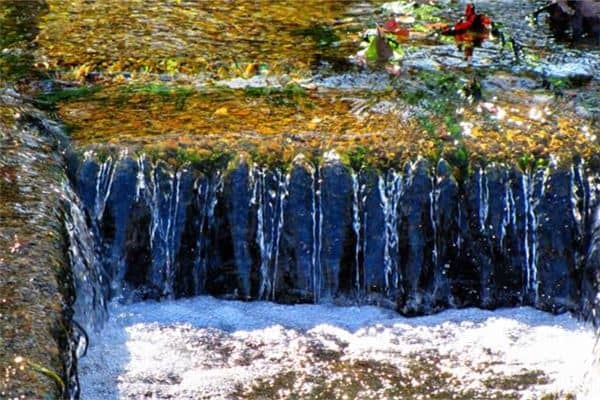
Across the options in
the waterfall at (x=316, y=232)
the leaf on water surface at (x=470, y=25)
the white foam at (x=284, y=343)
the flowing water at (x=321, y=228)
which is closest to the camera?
the white foam at (x=284, y=343)

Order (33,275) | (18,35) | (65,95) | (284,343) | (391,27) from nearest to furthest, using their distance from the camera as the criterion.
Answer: (33,275) < (284,343) < (65,95) < (391,27) < (18,35)

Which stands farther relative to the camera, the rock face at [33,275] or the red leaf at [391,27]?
the red leaf at [391,27]

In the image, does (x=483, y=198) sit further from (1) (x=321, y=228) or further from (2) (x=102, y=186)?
(2) (x=102, y=186)

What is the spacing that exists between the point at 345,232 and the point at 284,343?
794 mm

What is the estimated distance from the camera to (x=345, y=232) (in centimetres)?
595

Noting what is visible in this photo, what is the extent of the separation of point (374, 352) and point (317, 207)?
3.02 ft

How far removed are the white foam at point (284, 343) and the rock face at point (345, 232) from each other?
121 millimetres

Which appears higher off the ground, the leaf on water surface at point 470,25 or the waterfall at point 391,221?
the leaf on water surface at point 470,25

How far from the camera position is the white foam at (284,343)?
5047 mm

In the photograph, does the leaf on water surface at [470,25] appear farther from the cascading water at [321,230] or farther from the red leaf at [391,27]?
the cascading water at [321,230]

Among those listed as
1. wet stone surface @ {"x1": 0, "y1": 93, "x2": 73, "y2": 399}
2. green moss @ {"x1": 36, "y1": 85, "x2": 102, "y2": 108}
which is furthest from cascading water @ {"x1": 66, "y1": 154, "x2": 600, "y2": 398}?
green moss @ {"x1": 36, "y1": 85, "x2": 102, "y2": 108}

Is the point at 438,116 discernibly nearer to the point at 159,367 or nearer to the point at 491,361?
the point at 491,361

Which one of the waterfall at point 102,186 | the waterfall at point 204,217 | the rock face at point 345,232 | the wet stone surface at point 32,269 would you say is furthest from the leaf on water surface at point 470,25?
the wet stone surface at point 32,269

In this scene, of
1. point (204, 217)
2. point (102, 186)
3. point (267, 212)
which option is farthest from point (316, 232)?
point (102, 186)
